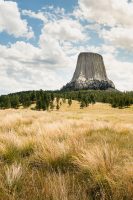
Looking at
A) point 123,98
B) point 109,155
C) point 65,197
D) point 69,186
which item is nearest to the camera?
point 65,197

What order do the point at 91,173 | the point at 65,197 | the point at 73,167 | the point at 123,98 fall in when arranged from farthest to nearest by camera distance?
the point at 123,98, the point at 73,167, the point at 91,173, the point at 65,197

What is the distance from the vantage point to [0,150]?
6.46 m

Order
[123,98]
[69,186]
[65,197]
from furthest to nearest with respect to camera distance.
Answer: [123,98] < [69,186] < [65,197]

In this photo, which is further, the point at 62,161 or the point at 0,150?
the point at 0,150

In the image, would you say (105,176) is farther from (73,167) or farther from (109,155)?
(73,167)


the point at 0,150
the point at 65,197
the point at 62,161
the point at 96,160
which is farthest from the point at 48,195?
the point at 0,150

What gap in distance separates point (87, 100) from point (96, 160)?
5752 inches

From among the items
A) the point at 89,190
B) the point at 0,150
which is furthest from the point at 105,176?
the point at 0,150

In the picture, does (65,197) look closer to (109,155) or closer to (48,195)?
(48,195)

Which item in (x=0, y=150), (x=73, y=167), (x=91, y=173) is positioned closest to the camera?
(x=91, y=173)

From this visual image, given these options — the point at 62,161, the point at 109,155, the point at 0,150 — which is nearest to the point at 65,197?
the point at 109,155

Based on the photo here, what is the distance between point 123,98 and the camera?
142 metres

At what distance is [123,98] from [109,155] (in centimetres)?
13945

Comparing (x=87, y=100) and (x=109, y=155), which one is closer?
(x=109, y=155)
